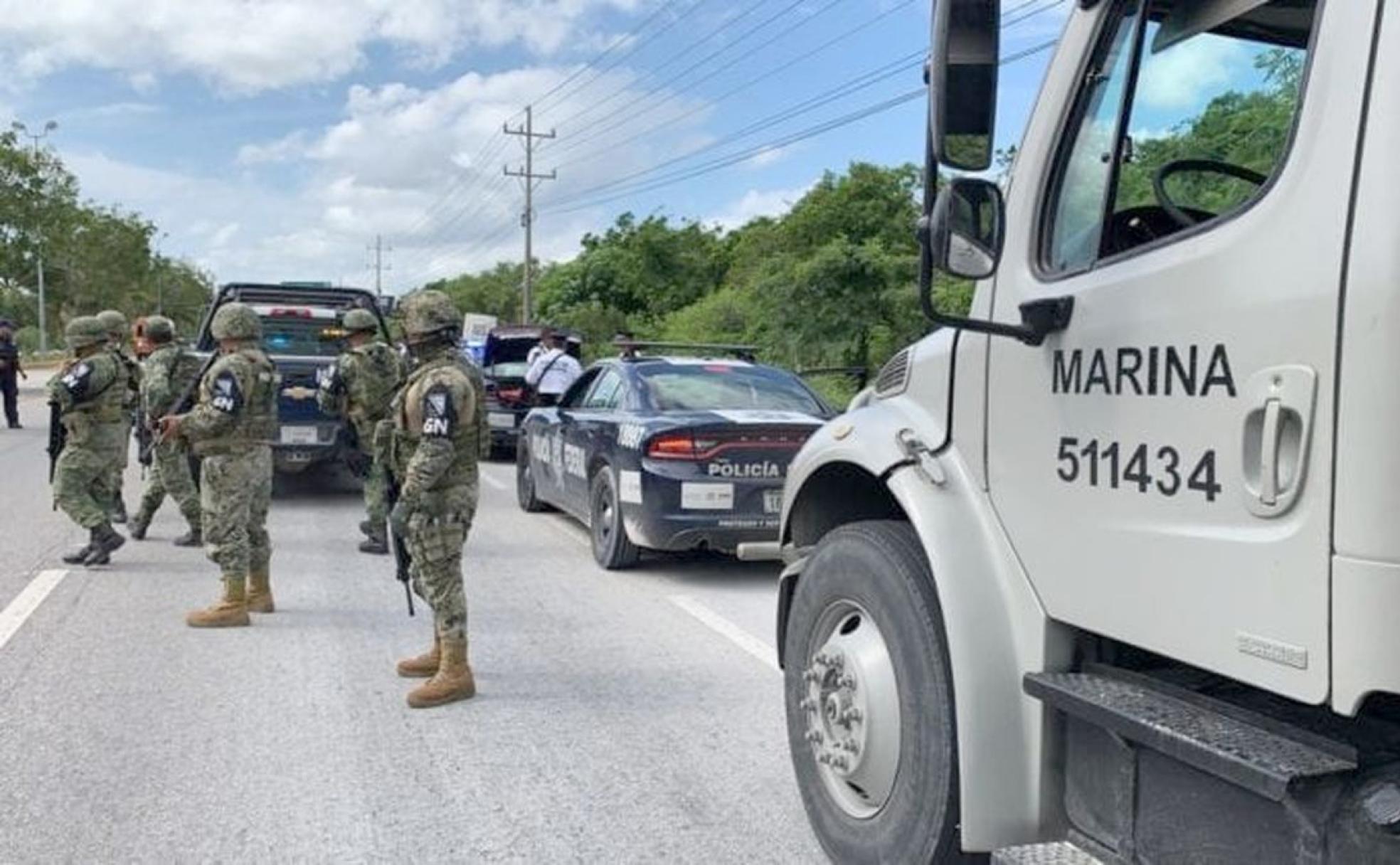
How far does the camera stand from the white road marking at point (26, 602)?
20.9ft

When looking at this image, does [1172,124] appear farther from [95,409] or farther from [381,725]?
[95,409]

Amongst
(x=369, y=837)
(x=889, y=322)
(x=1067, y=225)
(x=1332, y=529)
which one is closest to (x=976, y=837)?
(x=1332, y=529)

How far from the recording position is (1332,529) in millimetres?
1797

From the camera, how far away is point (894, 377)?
3.34 m

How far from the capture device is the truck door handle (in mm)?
1844

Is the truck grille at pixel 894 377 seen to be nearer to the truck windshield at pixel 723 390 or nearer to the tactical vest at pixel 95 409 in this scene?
the truck windshield at pixel 723 390

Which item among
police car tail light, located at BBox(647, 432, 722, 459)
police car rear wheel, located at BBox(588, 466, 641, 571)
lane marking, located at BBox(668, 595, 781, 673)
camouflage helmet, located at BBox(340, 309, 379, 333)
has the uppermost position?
camouflage helmet, located at BBox(340, 309, 379, 333)

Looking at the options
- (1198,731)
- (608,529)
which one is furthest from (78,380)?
(1198,731)

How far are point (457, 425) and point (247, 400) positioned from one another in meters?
2.01

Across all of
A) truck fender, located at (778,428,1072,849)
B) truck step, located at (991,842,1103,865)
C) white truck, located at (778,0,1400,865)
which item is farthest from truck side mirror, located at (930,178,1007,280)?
truck step, located at (991,842,1103,865)

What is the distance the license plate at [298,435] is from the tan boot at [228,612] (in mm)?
4311

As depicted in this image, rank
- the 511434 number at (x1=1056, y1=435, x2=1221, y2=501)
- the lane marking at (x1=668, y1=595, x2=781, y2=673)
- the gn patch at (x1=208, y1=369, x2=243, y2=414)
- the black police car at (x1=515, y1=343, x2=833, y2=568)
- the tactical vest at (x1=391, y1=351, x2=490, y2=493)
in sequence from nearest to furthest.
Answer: the 511434 number at (x1=1056, y1=435, x2=1221, y2=501)
the tactical vest at (x1=391, y1=351, x2=490, y2=493)
the lane marking at (x1=668, y1=595, x2=781, y2=673)
the gn patch at (x1=208, y1=369, x2=243, y2=414)
the black police car at (x1=515, y1=343, x2=833, y2=568)

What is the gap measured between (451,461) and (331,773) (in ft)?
4.58

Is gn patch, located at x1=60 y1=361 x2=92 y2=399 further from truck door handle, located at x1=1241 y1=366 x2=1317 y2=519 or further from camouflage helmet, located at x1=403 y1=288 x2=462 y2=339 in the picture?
truck door handle, located at x1=1241 y1=366 x2=1317 y2=519
